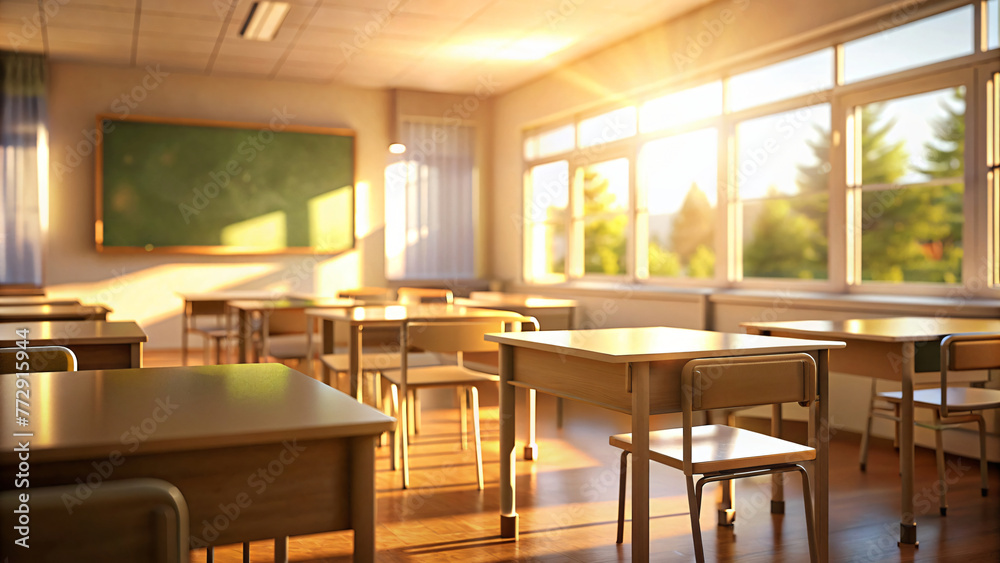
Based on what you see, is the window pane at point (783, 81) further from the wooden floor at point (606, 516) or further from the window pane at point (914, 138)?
the wooden floor at point (606, 516)

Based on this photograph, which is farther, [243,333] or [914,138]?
[243,333]

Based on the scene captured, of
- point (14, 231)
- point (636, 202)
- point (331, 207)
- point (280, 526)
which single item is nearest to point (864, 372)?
point (280, 526)

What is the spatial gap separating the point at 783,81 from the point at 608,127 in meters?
2.11

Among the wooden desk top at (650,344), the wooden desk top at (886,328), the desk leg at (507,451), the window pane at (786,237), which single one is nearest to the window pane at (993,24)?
the window pane at (786,237)

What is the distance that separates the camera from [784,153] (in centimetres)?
543

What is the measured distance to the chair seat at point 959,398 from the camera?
2957 mm

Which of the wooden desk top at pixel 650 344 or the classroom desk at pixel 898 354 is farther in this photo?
the classroom desk at pixel 898 354

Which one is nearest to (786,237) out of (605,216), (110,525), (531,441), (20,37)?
(605,216)

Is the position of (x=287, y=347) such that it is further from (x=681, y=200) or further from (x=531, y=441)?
(x=681, y=200)

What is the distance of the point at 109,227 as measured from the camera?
781 centimetres

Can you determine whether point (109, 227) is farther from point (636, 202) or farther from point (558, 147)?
point (636, 202)

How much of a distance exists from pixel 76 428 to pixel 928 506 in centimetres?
310

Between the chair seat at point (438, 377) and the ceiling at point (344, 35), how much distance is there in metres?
A: 3.33

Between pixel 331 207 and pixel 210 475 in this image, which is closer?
pixel 210 475
